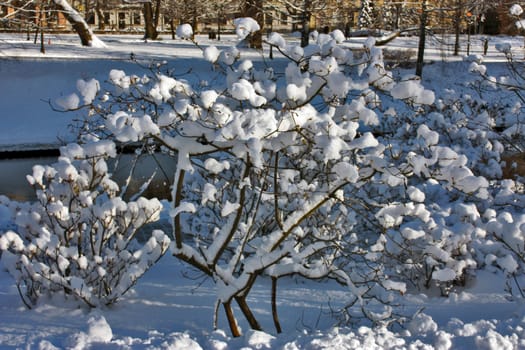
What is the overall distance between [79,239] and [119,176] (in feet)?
34.0

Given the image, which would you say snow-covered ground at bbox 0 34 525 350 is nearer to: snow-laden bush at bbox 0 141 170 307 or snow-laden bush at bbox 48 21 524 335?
snow-laden bush at bbox 0 141 170 307

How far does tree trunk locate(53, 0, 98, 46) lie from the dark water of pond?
438 inches

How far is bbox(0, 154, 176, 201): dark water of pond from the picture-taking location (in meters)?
14.7

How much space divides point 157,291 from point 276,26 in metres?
50.4

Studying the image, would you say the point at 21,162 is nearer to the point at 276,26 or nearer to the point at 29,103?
the point at 29,103

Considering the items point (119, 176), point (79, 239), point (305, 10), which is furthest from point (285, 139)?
point (305, 10)

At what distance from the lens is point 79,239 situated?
19.7ft

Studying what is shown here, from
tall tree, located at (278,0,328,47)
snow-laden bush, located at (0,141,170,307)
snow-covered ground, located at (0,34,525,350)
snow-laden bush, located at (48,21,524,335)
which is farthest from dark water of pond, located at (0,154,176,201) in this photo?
snow-laden bush, located at (48,21,524,335)

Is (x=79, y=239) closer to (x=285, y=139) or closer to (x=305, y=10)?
(x=285, y=139)

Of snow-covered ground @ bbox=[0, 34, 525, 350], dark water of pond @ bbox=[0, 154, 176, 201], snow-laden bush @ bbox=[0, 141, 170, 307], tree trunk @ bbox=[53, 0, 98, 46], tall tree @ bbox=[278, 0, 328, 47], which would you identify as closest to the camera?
snow-covered ground @ bbox=[0, 34, 525, 350]

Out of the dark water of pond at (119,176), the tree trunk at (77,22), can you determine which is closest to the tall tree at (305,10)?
the dark water of pond at (119,176)

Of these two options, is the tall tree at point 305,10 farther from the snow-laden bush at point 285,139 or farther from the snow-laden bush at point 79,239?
the snow-laden bush at point 79,239

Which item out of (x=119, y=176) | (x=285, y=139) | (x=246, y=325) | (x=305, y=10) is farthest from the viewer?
(x=305, y=10)

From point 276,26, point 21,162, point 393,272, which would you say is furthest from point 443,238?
point 276,26
